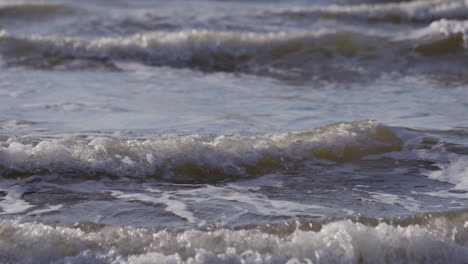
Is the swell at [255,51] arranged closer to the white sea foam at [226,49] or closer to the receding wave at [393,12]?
the white sea foam at [226,49]

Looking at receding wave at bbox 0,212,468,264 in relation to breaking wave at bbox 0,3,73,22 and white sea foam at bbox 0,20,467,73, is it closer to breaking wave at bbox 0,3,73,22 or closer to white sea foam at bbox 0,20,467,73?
white sea foam at bbox 0,20,467,73

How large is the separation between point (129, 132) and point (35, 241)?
1588 millimetres

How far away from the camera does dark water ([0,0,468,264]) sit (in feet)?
8.36

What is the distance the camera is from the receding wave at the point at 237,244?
2447 mm

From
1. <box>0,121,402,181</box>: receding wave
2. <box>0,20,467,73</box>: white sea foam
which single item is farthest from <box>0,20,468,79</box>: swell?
<box>0,121,402,181</box>: receding wave

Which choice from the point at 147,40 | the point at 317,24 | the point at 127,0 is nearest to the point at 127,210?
the point at 147,40

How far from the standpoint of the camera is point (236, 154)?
11.7 ft

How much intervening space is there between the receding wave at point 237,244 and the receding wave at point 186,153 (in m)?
0.75

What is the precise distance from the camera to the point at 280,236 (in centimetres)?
259

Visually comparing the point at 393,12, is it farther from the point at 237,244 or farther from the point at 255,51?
the point at 237,244

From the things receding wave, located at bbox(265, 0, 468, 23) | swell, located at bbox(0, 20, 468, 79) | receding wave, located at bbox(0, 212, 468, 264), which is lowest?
receding wave, located at bbox(0, 212, 468, 264)

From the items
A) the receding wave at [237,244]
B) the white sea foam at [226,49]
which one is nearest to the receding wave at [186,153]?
the receding wave at [237,244]

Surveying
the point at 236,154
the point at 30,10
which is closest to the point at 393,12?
the point at 30,10

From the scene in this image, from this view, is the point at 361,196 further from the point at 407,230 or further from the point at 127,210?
the point at 127,210
